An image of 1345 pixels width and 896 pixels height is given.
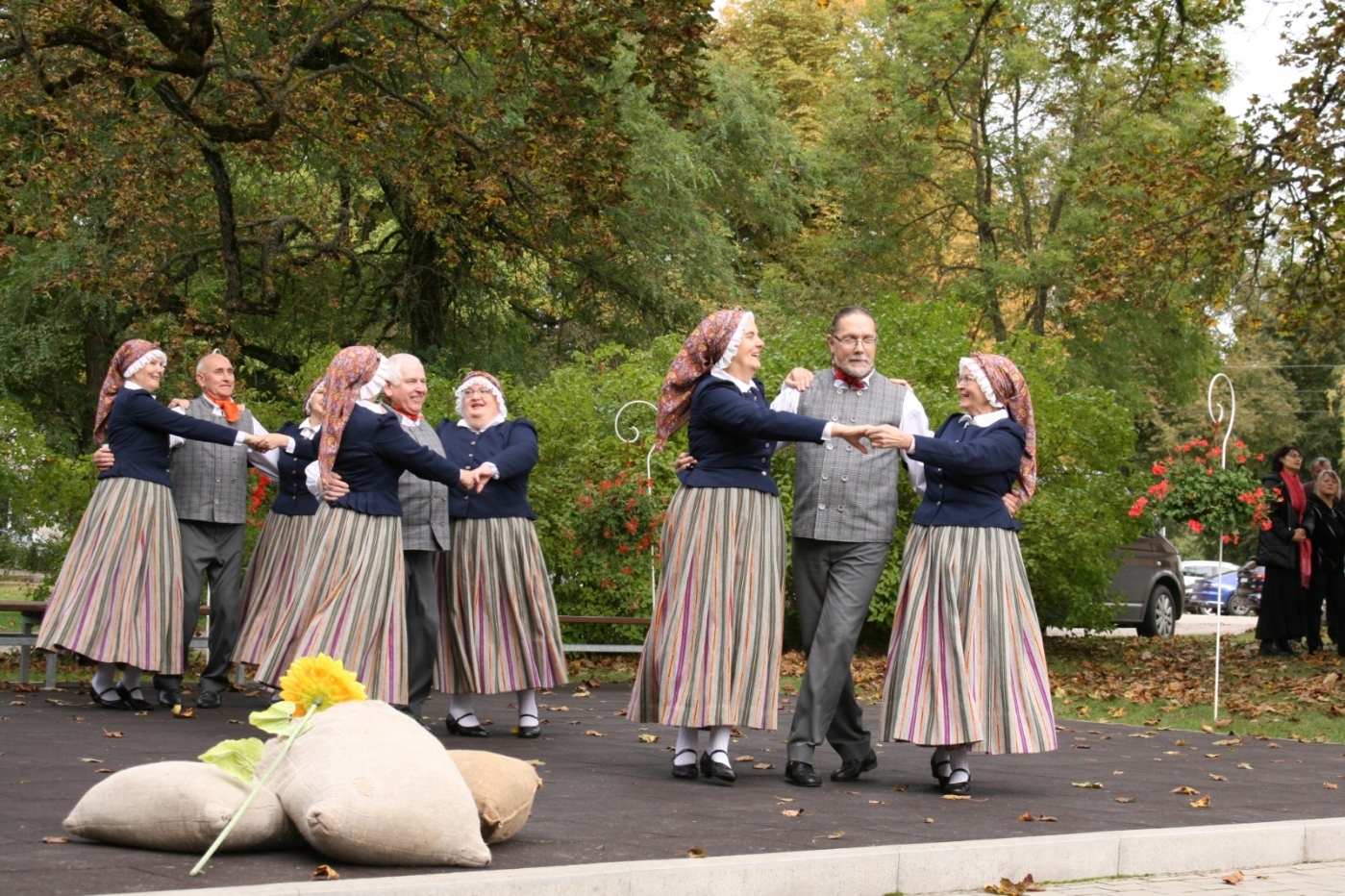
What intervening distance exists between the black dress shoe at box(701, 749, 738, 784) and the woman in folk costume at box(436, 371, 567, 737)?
217 cm

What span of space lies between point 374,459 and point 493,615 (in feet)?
4.50

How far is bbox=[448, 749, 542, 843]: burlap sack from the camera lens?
5699 millimetres

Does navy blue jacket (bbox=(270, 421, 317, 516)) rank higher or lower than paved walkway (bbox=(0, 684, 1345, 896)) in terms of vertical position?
higher

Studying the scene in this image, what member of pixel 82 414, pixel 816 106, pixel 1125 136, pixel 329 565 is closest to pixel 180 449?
pixel 329 565

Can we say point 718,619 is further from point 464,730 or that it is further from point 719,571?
point 464,730

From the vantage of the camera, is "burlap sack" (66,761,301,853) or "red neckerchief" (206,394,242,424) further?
"red neckerchief" (206,394,242,424)

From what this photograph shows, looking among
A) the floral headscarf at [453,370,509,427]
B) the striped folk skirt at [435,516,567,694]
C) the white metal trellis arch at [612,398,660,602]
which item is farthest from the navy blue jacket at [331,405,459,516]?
the white metal trellis arch at [612,398,660,602]

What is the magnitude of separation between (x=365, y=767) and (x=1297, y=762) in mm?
6709

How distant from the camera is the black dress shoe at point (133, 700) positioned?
11117 mm

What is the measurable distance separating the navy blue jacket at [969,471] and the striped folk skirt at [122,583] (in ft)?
17.4

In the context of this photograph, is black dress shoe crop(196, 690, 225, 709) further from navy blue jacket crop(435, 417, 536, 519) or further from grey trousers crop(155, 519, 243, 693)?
navy blue jacket crop(435, 417, 536, 519)

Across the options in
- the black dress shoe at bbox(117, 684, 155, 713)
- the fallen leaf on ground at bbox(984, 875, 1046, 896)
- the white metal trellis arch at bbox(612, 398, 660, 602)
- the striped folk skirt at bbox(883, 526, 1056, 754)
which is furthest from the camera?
the white metal trellis arch at bbox(612, 398, 660, 602)

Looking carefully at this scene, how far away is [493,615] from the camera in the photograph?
1003 cm

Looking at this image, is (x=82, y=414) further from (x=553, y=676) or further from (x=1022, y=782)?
(x=1022, y=782)
